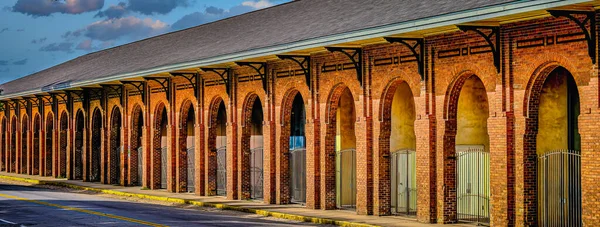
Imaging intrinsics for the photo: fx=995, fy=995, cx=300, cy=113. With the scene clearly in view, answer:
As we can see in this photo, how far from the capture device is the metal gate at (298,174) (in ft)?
103

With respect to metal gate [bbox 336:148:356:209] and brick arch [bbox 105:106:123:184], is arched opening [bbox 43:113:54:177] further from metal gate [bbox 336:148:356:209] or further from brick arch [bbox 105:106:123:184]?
metal gate [bbox 336:148:356:209]

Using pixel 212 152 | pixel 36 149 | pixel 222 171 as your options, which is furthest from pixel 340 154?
pixel 36 149

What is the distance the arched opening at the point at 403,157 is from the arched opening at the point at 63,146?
1017 inches

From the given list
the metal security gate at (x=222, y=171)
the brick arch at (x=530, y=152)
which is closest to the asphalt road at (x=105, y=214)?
the metal security gate at (x=222, y=171)

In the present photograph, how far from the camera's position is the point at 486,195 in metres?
24.3

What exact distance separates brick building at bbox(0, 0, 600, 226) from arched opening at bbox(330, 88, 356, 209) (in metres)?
0.05

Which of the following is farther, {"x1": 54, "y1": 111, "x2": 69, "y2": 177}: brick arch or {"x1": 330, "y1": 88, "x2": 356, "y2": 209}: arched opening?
{"x1": 54, "y1": 111, "x2": 69, "y2": 177}: brick arch

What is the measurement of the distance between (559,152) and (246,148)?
13891 mm

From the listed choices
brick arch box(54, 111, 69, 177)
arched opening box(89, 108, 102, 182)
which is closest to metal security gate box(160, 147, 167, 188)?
arched opening box(89, 108, 102, 182)

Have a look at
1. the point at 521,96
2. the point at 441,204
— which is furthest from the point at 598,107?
the point at 441,204

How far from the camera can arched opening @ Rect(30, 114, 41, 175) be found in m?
54.8

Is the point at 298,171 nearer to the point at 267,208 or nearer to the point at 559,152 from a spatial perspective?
the point at 267,208

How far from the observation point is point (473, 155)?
24625 millimetres

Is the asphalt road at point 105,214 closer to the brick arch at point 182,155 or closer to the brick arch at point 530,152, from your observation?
the brick arch at point 182,155
